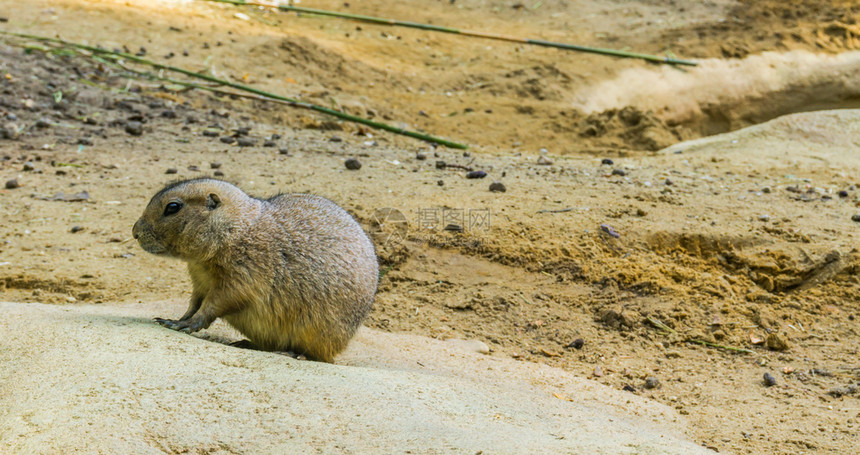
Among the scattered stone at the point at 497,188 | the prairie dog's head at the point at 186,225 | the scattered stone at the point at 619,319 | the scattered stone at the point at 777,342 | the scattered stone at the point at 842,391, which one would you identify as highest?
the prairie dog's head at the point at 186,225

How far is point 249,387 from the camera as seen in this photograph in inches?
116

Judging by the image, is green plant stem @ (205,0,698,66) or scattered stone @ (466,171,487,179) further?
green plant stem @ (205,0,698,66)

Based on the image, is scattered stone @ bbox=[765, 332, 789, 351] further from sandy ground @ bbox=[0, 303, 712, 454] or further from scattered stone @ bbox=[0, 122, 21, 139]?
scattered stone @ bbox=[0, 122, 21, 139]

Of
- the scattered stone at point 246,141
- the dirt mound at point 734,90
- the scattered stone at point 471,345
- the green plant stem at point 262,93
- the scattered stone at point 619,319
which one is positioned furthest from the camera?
the dirt mound at point 734,90

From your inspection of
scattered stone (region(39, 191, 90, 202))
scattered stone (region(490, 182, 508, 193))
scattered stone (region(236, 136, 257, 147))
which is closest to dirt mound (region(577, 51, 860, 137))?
scattered stone (region(490, 182, 508, 193))

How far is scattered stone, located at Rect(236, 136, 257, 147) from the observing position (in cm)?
745

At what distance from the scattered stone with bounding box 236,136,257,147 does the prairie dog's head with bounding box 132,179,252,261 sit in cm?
371

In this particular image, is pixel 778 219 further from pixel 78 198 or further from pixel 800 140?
pixel 78 198

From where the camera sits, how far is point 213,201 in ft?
12.5

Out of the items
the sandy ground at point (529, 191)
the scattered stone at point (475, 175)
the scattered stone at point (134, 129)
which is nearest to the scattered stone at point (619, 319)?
the sandy ground at point (529, 191)

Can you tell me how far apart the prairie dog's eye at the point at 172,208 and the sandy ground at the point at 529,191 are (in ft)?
4.91

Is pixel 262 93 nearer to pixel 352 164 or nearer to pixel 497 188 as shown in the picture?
pixel 352 164

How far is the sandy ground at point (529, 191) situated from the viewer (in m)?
4.87

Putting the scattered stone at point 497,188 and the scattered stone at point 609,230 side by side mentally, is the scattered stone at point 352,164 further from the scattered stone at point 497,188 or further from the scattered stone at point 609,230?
the scattered stone at point 609,230
